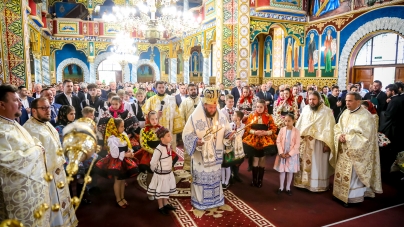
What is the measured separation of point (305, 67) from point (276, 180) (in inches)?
325

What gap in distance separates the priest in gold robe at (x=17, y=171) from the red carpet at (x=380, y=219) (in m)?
3.23

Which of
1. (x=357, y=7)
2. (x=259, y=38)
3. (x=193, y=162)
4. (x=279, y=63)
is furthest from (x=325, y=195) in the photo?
(x=259, y=38)

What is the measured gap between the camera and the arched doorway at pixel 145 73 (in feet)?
70.4

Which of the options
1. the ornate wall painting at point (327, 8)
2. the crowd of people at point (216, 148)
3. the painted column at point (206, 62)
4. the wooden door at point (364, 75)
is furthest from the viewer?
the painted column at point (206, 62)

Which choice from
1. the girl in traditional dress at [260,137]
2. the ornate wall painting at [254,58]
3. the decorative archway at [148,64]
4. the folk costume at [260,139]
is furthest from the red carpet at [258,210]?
the decorative archway at [148,64]

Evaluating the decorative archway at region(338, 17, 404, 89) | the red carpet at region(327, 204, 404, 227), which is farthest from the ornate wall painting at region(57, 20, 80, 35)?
the red carpet at region(327, 204, 404, 227)

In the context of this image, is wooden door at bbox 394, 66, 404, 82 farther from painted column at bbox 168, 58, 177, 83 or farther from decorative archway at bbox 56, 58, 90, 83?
decorative archway at bbox 56, 58, 90, 83

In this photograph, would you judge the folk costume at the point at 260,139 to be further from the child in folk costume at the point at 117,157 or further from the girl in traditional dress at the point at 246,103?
the child in folk costume at the point at 117,157

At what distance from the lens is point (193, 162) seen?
373 centimetres

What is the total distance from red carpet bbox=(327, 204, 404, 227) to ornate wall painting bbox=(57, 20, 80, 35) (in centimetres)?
1834

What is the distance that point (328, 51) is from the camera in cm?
1088

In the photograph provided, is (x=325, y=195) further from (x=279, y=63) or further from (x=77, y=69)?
(x=77, y=69)

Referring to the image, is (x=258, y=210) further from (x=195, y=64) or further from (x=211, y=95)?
(x=195, y=64)

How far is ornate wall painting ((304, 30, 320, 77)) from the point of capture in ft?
37.3
